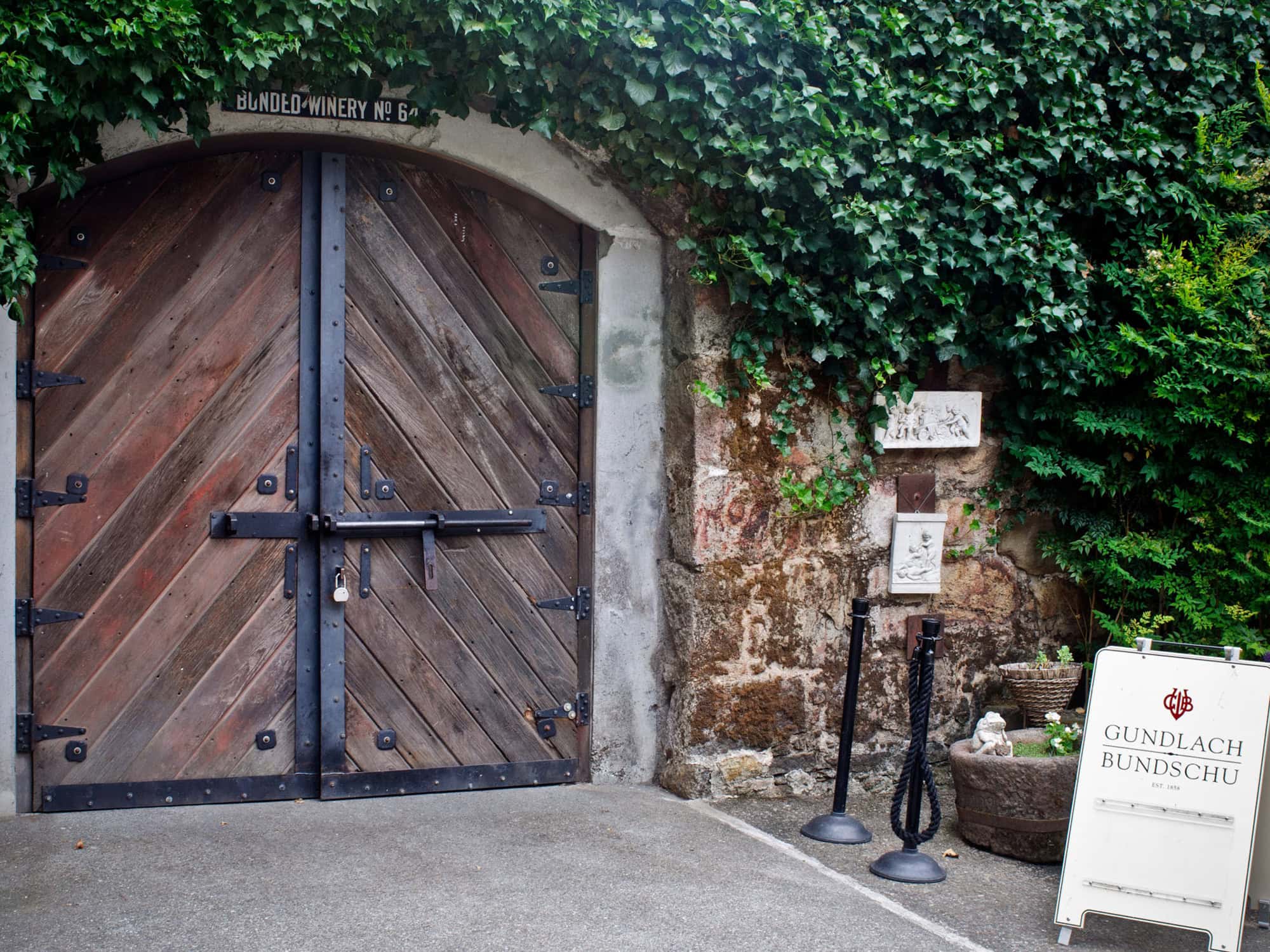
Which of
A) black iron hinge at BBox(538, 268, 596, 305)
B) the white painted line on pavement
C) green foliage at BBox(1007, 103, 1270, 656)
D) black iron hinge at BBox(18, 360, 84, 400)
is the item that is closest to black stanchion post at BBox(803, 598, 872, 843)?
the white painted line on pavement

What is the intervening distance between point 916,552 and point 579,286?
167 cm

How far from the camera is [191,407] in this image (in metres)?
4.21

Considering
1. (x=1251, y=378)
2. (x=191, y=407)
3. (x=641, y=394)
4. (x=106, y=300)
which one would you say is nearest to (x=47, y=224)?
(x=106, y=300)

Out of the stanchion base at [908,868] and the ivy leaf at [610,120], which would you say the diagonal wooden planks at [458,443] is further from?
the stanchion base at [908,868]

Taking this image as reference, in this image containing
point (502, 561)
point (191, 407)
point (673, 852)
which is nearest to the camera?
point (673, 852)

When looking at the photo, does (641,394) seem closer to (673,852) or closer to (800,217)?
(800,217)

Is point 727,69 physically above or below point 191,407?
above

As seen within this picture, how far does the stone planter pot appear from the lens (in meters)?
4.02

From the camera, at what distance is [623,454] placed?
4.66 metres

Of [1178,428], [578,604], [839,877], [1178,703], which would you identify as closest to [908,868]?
[839,877]

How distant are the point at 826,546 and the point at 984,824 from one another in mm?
1160

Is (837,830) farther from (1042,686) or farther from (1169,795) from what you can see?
(1169,795)

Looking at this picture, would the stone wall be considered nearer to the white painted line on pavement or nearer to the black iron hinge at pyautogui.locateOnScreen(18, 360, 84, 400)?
the white painted line on pavement

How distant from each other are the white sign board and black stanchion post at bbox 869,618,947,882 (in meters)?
0.51
